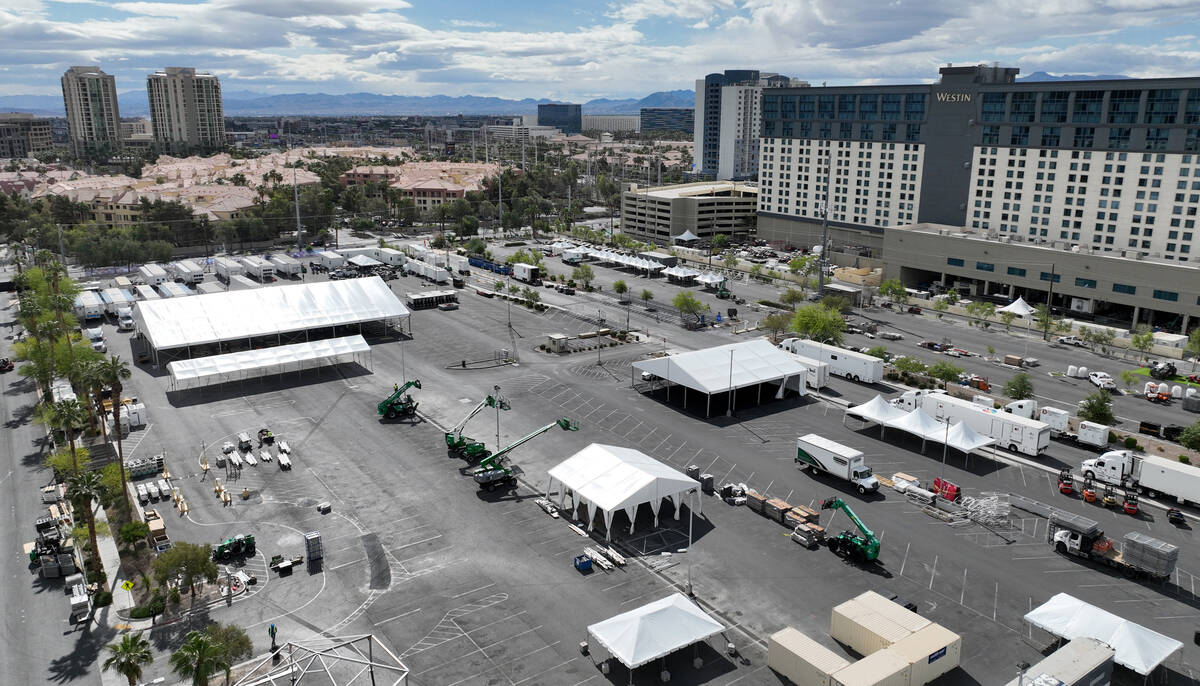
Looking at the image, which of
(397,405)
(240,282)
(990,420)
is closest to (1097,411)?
(990,420)

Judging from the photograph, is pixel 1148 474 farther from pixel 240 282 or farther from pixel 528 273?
pixel 240 282

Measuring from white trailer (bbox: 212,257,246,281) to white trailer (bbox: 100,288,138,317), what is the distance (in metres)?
16.0

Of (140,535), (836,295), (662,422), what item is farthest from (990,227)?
(140,535)

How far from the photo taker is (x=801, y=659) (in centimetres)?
2906

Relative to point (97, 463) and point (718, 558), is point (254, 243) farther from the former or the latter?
point (718, 558)

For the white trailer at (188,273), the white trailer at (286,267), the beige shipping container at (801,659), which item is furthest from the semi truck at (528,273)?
the beige shipping container at (801,659)

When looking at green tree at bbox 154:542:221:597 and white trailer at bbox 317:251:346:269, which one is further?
white trailer at bbox 317:251:346:269

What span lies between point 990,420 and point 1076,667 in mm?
27333

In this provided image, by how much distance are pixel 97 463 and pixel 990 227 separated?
107 metres

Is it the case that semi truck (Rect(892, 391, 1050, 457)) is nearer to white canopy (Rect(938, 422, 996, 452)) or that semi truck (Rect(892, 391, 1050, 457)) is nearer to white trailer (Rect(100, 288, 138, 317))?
white canopy (Rect(938, 422, 996, 452))

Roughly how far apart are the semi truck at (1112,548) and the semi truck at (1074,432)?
45.6 feet

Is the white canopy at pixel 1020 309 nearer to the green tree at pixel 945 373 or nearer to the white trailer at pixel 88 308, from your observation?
the green tree at pixel 945 373

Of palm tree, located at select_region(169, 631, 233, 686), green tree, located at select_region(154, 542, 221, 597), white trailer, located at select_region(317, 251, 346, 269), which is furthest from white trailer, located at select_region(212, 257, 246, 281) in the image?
palm tree, located at select_region(169, 631, 233, 686)

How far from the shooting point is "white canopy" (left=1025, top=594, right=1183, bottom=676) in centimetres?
2906
